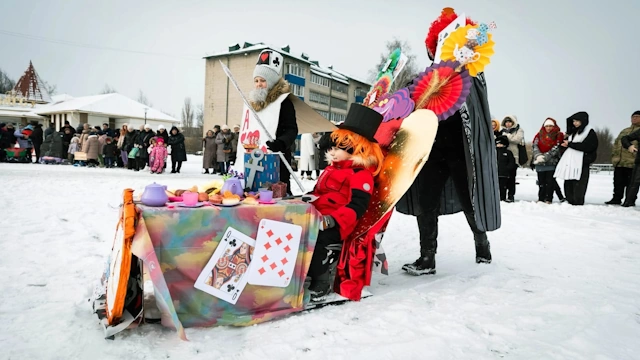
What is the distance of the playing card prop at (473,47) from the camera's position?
2.84 metres

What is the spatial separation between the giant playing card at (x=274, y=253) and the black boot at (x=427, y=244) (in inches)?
53.2

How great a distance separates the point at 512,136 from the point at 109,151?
13479 millimetres

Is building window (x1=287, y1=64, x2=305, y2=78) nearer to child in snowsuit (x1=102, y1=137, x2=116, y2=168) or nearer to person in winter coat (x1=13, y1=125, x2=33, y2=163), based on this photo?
child in snowsuit (x1=102, y1=137, x2=116, y2=168)

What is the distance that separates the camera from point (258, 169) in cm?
285

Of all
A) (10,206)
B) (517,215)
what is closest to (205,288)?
(10,206)

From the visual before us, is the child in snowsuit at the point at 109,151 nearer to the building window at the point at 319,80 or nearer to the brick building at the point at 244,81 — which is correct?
the brick building at the point at 244,81

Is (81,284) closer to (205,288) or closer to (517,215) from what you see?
(205,288)

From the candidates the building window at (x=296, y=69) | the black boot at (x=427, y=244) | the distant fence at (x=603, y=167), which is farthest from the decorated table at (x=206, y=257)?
the building window at (x=296, y=69)

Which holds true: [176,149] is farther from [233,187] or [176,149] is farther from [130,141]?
[233,187]

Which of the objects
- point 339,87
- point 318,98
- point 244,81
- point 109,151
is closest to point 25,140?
point 109,151

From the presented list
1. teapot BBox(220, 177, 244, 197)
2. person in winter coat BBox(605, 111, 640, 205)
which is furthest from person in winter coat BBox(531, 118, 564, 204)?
teapot BBox(220, 177, 244, 197)

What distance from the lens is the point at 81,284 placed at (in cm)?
269

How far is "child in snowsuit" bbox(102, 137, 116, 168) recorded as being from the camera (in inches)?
558

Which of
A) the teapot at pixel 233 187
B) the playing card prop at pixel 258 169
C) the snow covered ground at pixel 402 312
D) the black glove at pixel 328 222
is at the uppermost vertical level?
the playing card prop at pixel 258 169
